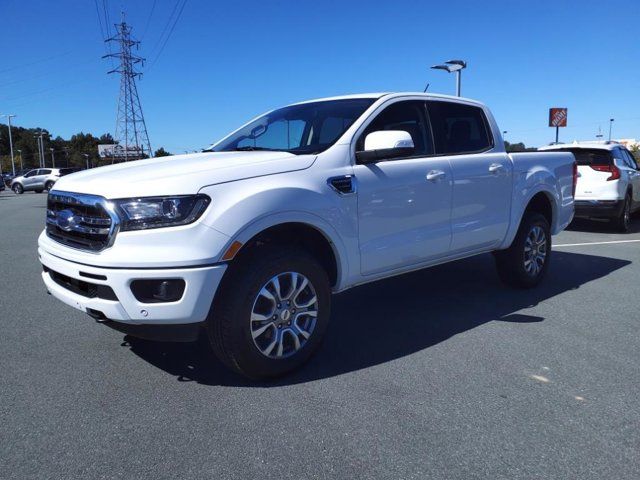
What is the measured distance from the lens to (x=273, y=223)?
128 inches

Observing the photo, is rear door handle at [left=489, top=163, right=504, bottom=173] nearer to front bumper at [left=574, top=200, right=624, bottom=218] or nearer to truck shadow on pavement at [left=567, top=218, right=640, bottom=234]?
truck shadow on pavement at [left=567, top=218, right=640, bottom=234]

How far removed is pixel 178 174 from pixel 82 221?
0.68 meters

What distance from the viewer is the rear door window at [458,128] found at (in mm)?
4699

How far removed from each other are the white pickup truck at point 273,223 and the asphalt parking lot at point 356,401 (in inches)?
17.4

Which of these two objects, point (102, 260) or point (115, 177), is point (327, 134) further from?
point (102, 260)

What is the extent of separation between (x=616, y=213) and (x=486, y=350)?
7.77 metres

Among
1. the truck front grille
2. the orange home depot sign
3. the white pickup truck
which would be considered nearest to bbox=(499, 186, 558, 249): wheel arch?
the white pickup truck

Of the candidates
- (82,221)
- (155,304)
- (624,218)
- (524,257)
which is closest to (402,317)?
(524,257)

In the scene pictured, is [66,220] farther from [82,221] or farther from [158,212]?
[158,212]

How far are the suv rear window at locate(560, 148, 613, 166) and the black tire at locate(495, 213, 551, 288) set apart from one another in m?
5.24

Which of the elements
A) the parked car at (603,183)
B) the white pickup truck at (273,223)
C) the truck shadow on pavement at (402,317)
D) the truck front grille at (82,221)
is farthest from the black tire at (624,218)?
the truck front grille at (82,221)

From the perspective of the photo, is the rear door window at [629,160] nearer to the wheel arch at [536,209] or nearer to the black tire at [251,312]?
the wheel arch at [536,209]

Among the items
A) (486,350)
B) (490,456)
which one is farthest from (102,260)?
(486,350)

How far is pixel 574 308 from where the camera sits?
198 inches
